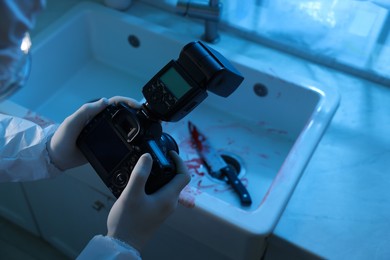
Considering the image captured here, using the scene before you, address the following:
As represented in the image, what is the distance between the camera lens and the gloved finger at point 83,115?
2.59 ft

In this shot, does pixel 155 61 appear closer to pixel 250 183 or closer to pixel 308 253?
pixel 250 183

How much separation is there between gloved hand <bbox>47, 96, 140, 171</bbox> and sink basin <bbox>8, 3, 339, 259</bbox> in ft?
0.24

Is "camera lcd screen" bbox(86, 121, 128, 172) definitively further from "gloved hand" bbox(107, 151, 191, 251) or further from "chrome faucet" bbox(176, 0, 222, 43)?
"chrome faucet" bbox(176, 0, 222, 43)

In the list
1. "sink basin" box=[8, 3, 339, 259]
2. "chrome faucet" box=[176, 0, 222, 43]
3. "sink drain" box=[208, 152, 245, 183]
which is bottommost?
"sink drain" box=[208, 152, 245, 183]

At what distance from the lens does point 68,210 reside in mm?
1154

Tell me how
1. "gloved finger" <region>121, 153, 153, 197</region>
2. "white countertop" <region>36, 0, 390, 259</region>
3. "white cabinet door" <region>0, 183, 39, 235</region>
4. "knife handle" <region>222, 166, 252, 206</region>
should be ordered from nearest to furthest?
Answer: "gloved finger" <region>121, 153, 153, 197</region> < "white countertop" <region>36, 0, 390, 259</region> < "knife handle" <region>222, 166, 252, 206</region> < "white cabinet door" <region>0, 183, 39, 235</region>

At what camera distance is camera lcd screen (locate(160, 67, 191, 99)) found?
2.30 ft

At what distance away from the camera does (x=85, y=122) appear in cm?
81

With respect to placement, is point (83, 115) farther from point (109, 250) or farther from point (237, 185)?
point (237, 185)

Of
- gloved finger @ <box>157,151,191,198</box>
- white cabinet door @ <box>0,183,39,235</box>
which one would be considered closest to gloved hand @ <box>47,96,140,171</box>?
gloved finger @ <box>157,151,191,198</box>

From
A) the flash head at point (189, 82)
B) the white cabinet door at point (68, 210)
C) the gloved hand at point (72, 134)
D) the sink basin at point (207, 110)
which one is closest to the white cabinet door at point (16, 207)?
the white cabinet door at point (68, 210)

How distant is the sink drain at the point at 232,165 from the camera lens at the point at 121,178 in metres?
0.35

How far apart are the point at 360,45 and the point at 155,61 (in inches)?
20.3

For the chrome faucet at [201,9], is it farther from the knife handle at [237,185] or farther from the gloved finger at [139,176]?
the gloved finger at [139,176]
